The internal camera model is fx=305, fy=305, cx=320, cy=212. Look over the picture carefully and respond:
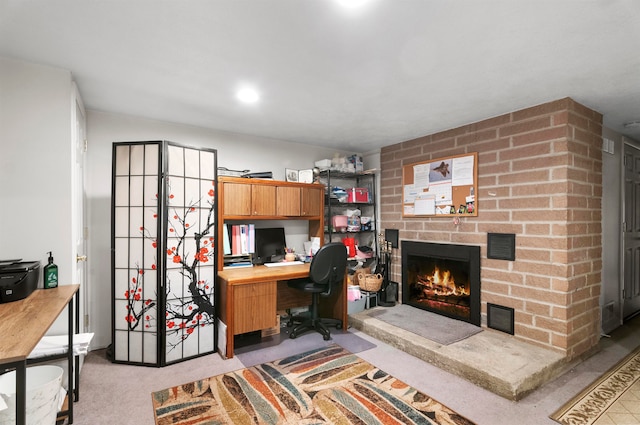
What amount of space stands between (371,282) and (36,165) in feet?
11.4

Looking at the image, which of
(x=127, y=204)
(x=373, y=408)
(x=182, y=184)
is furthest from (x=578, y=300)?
(x=127, y=204)

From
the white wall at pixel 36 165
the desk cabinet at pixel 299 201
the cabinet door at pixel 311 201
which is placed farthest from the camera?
the cabinet door at pixel 311 201

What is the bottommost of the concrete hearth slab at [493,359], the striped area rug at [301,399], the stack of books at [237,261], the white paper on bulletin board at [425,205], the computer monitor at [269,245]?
the striped area rug at [301,399]

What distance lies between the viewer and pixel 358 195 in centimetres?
442

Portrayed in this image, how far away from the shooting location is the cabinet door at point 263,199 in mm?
3418

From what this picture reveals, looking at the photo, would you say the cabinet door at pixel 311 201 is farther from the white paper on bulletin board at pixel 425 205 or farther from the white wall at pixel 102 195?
the white wall at pixel 102 195

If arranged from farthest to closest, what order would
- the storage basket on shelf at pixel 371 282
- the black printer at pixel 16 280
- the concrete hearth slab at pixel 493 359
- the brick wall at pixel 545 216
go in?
1. the storage basket on shelf at pixel 371 282
2. the brick wall at pixel 545 216
3. the concrete hearth slab at pixel 493 359
4. the black printer at pixel 16 280

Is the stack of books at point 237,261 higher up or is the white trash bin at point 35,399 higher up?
the stack of books at point 237,261

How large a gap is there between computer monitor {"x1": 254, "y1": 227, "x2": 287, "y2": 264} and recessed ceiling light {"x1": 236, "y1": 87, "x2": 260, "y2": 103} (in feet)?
5.10

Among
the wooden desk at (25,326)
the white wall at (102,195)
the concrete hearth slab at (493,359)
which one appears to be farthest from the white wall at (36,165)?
the concrete hearth slab at (493,359)

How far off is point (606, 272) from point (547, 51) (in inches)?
113

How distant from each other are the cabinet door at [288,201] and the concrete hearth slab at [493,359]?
5.52ft

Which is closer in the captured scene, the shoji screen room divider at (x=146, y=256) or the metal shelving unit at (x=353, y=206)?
the shoji screen room divider at (x=146, y=256)

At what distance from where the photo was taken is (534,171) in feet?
9.27
